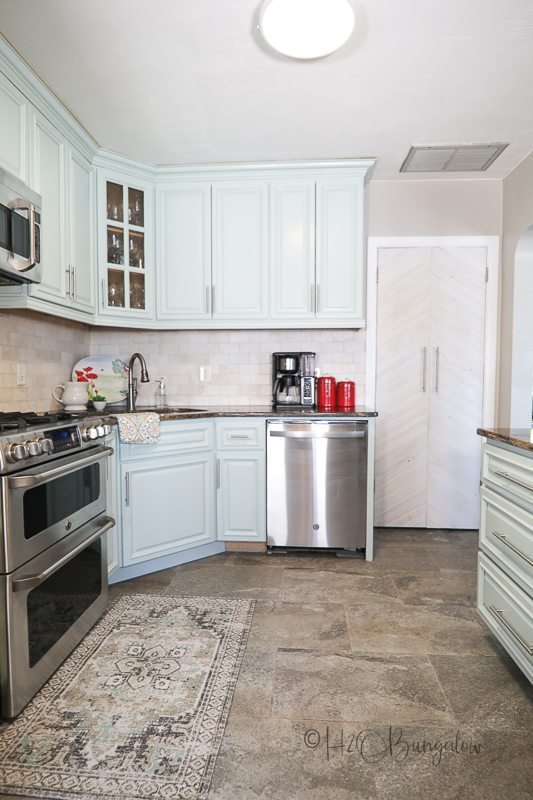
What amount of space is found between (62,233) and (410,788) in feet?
9.00

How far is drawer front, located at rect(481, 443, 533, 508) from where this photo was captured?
1.71 metres

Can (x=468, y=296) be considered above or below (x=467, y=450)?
above

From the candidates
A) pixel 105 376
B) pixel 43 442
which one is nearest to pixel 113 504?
pixel 43 442

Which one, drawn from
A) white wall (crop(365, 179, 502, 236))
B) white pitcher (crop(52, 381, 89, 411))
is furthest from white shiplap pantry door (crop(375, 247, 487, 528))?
white pitcher (crop(52, 381, 89, 411))

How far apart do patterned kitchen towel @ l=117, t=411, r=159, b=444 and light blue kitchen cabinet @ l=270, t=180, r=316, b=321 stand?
114cm

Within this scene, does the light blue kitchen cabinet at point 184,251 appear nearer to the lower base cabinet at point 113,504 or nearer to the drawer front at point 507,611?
the lower base cabinet at point 113,504

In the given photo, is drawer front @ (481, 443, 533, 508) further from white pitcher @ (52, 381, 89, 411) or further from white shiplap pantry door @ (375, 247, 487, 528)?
white pitcher @ (52, 381, 89, 411)

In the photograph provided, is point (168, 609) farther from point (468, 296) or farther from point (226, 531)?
point (468, 296)

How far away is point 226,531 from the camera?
313 cm

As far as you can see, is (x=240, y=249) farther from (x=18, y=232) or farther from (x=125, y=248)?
(x=18, y=232)

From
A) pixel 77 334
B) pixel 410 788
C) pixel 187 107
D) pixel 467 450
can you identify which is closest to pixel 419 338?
pixel 467 450

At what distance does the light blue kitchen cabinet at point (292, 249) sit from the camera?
323 centimetres

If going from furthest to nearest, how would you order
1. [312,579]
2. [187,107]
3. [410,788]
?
[312,579]
[187,107]
[410,788]

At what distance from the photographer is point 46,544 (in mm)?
1764
